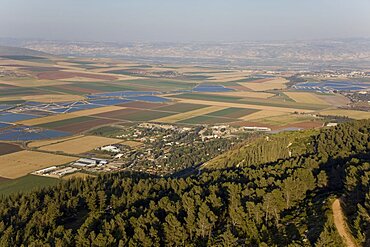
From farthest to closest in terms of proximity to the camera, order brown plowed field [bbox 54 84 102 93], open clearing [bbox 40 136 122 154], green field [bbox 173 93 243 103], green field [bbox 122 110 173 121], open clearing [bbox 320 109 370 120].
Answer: brown plowed field [bbox 54 84 102 93]
green field [bbox 173 93 243 103]
open clearing [bbox 320 109 370 120]
green field [bbox 122 110 173 121]
open clearing [bbox 40 136 122 154]

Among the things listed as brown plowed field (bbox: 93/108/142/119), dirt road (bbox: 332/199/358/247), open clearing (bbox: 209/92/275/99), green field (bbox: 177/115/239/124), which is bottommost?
green field (bbox: 177/115/239/124)

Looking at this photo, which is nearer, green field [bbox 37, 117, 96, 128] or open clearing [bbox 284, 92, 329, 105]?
green field [bbox 37, 117, 96, 128]

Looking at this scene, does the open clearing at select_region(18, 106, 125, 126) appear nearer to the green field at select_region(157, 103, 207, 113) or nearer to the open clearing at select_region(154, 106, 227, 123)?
the green field at select_region(157, 103, 207, 113)

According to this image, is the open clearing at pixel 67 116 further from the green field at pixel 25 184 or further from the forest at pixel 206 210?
the forest at pixel 206 210

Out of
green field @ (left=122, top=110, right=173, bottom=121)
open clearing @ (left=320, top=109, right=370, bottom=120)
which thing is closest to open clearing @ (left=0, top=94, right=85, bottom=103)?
green field @ (left=122, top=110, right=173, bottom=121)

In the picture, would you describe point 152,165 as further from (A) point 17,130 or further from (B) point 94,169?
(A) point 17,130

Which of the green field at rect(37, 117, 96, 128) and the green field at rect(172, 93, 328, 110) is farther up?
the green field at rect(37, 117, 96, 128)
